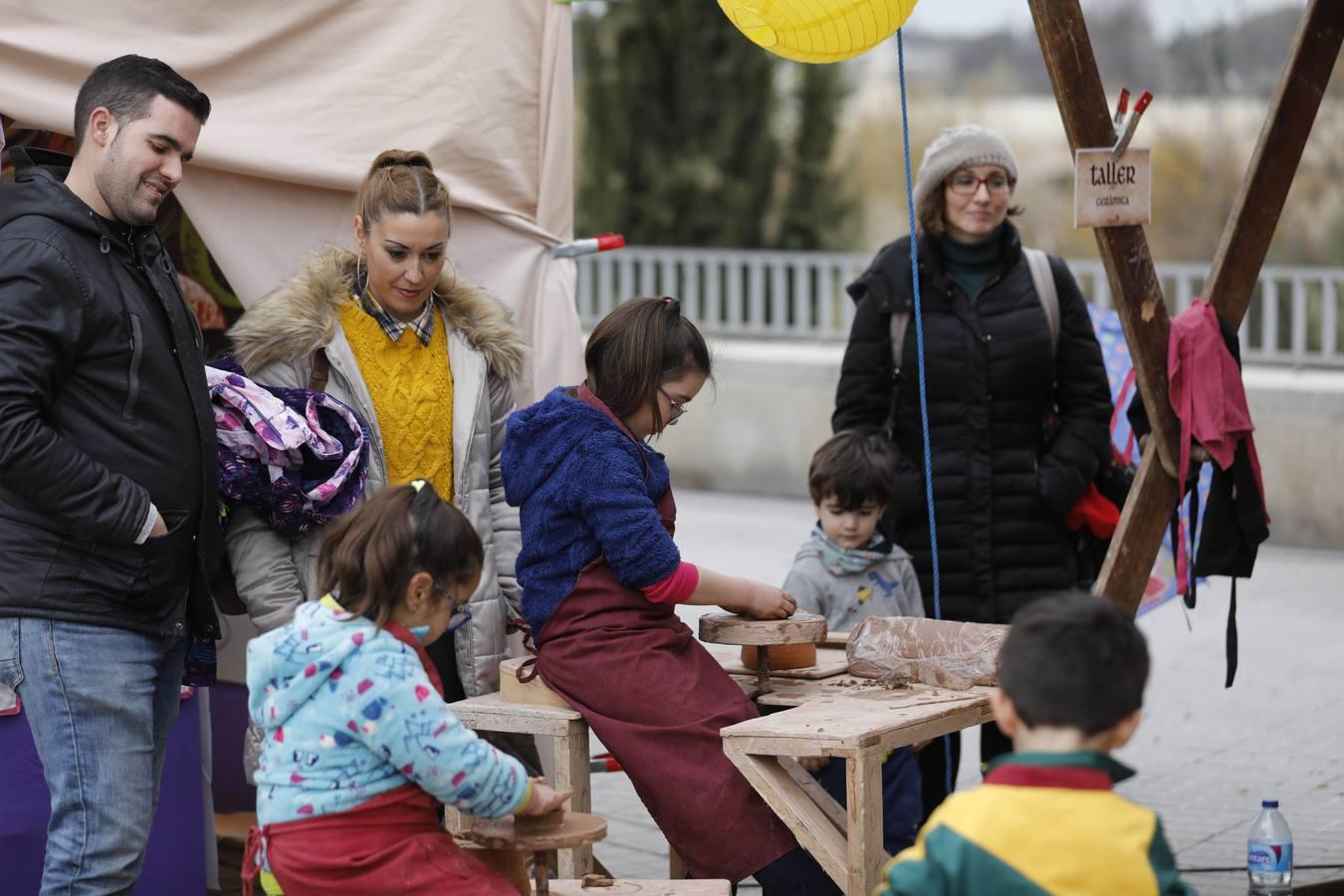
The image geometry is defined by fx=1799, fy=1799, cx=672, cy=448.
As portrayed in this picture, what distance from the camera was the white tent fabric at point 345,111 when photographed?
4172 millimetres

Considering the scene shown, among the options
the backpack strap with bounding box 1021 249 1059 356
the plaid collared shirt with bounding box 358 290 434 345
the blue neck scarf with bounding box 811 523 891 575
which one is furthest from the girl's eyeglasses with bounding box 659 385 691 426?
the backpack strap with bounding box 1021 249 1059 356

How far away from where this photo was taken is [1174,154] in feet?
62.7

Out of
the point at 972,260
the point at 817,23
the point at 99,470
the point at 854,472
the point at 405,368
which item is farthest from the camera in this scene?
the point at 972,260

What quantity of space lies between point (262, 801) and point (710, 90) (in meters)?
13.9

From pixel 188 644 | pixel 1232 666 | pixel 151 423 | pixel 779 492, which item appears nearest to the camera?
pixel 151 423

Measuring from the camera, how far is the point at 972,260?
15.3ft

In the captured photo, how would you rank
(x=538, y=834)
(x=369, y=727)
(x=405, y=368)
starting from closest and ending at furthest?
(x=369, y=727) → (x=538, y=834) → (x=405, y=368)

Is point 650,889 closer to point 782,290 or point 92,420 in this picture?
point 92,420

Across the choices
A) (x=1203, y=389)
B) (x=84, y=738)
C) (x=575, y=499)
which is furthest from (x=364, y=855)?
(x=1203, y=389)

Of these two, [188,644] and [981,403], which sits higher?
[981,403]

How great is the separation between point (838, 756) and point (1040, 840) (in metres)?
1.15

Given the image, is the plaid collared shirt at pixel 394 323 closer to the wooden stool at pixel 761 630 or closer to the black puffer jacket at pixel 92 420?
the black puffer jacket at pixel 92 420

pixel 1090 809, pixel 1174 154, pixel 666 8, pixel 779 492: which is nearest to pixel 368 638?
pixel 1090 809

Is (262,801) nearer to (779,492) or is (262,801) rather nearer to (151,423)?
(151,423)
